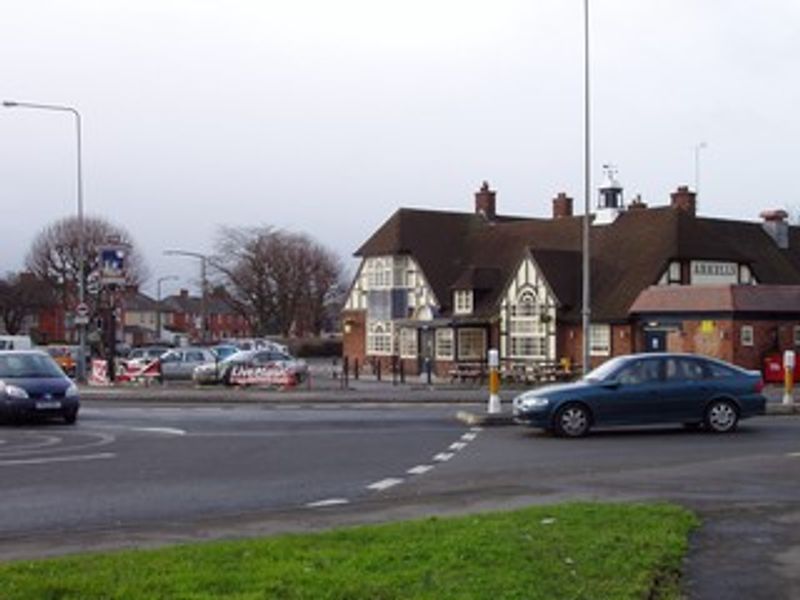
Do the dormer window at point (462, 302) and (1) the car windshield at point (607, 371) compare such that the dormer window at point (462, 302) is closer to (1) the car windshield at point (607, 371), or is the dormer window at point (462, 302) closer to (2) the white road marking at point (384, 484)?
(1) the car windshield at point (607, 371)

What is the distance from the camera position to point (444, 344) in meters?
62.1

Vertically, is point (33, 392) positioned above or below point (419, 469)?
above

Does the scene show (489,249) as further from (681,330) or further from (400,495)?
(400,495)

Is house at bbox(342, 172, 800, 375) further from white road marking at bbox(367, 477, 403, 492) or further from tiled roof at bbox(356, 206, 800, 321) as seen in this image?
white road marking at bbox(367, 477, 403, 492)

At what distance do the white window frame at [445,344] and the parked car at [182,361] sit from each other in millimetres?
14400

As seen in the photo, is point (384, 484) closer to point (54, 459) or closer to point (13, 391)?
point (54, 459)

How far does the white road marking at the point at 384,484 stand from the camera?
44.2 feet

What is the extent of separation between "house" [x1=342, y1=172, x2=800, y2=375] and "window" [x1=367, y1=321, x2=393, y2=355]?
9 cm

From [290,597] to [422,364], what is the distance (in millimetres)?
56125

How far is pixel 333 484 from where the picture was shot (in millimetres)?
13859

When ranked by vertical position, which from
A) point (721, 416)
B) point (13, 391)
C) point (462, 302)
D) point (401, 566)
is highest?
point (462, 302)

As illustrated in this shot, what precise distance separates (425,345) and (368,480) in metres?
48.8

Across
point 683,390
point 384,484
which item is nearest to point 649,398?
point 683,390

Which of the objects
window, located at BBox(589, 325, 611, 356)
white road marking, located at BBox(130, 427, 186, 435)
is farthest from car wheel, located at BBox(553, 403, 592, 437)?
window, located at BBox(589, 325, 611, 356)
